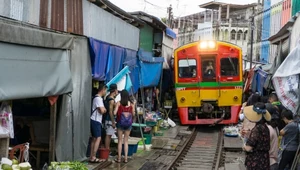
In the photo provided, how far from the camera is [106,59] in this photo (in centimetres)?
1077

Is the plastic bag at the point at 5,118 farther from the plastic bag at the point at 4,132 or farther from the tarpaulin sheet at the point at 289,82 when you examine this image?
the tarpaulin sheet at the point at 289,82

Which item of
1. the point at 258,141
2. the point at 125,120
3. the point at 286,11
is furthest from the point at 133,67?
the point at 286,11

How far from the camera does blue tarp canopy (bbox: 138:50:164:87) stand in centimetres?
1505

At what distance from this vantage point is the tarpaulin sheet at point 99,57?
9.66 meters

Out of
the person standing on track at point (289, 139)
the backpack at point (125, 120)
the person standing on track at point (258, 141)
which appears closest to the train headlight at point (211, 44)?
the backpack at point (125, 120)

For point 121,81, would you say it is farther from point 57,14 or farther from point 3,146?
point 3,146

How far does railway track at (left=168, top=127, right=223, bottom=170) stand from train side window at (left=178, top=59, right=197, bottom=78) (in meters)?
2.27

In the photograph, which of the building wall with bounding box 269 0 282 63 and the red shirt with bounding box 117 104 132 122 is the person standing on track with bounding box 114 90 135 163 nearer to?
the red shirt with bounding box 117 104 132 122

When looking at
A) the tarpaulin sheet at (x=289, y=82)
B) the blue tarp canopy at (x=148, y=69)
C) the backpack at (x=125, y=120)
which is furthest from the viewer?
the blue tarp canopy at (x=148, y=69)

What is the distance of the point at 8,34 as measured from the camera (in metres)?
6.11

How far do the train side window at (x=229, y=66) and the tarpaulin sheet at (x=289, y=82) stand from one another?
941cm

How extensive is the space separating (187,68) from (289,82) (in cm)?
987

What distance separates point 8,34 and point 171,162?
19.6 feet

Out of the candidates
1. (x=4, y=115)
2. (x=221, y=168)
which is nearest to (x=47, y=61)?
(x=4, y=115)
